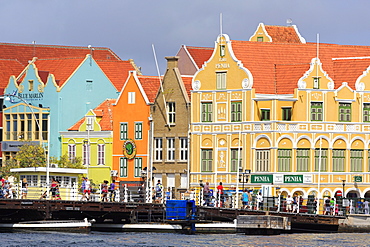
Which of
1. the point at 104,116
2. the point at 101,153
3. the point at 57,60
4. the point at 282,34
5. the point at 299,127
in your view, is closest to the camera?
the point at 299,127

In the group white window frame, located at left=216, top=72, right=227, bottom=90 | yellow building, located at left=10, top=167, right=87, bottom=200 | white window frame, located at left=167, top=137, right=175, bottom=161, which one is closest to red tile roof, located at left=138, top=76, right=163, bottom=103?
white window frame, located at left=167, top=137, right=175, bottom=161

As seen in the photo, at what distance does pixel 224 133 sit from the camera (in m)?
110

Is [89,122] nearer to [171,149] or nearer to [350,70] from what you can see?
[171,149]

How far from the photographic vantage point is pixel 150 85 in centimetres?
11850

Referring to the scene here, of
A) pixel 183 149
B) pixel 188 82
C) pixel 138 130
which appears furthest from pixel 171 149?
pixel 188 82

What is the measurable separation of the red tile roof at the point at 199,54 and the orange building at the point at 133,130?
14.1 feet

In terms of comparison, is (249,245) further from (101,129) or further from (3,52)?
(3,52)

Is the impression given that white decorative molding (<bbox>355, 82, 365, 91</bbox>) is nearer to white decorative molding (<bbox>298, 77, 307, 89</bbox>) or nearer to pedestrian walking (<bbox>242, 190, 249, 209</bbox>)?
white decorative molding (<bbox>298, 77, 307, 89</bbox>)

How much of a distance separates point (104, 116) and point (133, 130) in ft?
16.2

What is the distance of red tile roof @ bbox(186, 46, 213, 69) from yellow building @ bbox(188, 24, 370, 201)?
10178 millimetres

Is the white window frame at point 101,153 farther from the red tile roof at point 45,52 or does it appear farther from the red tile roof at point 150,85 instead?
the red tile roof at point 45,52

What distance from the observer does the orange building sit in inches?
4569

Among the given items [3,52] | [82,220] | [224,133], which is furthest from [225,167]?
[3,52]

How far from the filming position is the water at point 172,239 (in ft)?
273
